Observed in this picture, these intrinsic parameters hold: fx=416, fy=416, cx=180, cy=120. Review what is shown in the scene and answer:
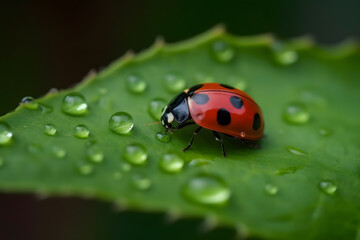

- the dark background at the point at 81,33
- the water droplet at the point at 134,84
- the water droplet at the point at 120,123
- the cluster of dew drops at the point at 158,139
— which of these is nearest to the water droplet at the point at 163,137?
the cluster of dew drops at the point at 158,139

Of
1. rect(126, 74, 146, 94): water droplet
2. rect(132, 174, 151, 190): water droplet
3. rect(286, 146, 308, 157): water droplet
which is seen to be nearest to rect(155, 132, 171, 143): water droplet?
rect(126, 74, 146, 94): water droplet

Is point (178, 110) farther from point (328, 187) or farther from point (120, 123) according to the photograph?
point (328, 187)

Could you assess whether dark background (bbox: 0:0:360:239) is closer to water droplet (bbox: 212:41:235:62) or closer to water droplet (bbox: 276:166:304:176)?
water droplet (bbox: 212:41:235:62)

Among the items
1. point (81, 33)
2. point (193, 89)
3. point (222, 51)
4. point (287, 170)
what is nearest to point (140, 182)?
point (287, 170)

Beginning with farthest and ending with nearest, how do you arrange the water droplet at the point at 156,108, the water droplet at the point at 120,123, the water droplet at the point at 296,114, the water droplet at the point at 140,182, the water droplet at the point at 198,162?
the water droplet at the point at 296,114
the water droplet at the point at 156,108
the water droplet at the point at 120,123
the water droplet at the point at 198,162
the water droplet at the point at 140,182

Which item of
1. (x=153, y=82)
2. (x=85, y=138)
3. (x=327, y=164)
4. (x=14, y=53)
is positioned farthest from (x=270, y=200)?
(x=14, y=53)

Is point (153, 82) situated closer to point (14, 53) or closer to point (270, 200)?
point (270, 200)

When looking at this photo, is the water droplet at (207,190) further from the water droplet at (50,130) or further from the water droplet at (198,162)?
the water droplet at (50,130)
